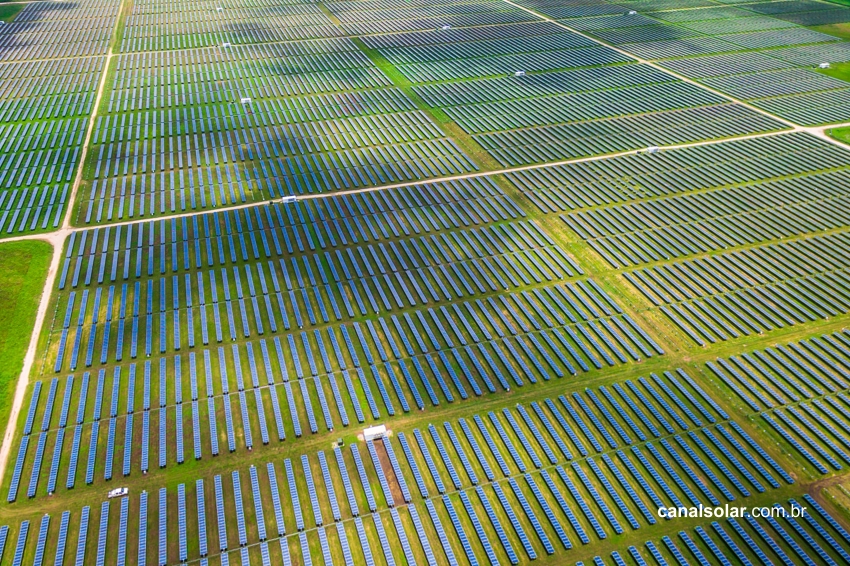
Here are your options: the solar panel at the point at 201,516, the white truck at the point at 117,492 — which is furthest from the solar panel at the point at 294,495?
the white truck at the point at 117,492

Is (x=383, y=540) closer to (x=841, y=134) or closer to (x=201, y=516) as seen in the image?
(x=201, y=516)

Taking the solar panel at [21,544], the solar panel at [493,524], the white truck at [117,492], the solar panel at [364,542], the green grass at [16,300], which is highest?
the green grass at [16,300]

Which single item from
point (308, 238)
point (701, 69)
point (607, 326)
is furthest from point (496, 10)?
point (607, 326)

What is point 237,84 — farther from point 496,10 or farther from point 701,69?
point 701,69

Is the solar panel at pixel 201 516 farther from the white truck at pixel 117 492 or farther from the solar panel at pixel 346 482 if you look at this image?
the solar panel at pixel 346 482

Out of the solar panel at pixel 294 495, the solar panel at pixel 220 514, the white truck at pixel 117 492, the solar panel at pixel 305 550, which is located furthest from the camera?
the white truck at pixel 117 492

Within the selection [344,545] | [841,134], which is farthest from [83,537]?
[841,134]

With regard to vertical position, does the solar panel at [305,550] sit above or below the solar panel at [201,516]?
below
